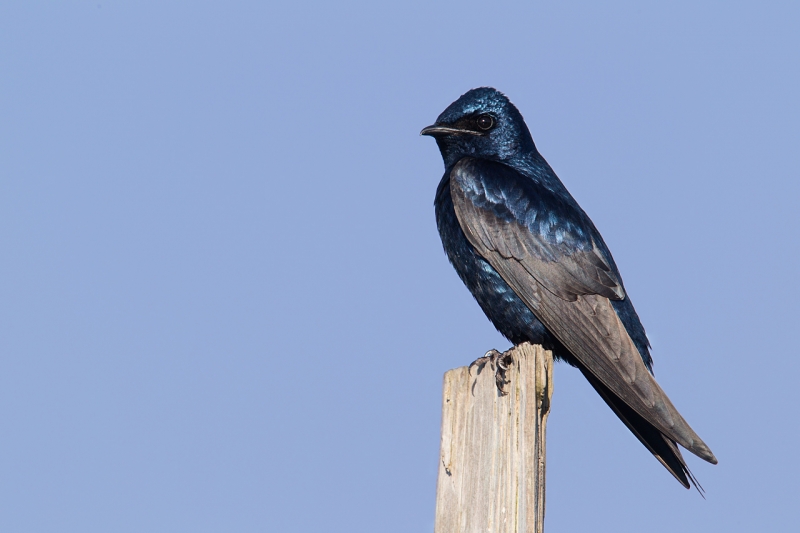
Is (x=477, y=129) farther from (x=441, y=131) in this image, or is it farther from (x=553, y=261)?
(x=553, y=261)

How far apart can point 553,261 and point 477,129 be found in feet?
4.99

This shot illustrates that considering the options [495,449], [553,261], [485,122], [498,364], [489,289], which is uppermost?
[485,122]

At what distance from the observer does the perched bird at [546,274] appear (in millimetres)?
5434

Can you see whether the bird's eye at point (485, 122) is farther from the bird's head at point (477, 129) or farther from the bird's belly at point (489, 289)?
the bird's belly at point (489, 289)

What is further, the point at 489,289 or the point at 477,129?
the point at 477,129

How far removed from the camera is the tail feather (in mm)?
4844

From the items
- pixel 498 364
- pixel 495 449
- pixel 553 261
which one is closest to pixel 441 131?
pixel 553 261

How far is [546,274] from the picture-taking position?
19.9ft

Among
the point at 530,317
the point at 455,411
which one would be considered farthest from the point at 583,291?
the point at 455,411

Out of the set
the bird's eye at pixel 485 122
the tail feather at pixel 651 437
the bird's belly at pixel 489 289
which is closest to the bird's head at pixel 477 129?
the bird's eye at pixel 485 122

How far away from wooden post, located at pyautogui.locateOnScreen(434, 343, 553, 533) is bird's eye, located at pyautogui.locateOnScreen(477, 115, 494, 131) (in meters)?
3.59

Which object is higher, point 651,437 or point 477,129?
point 477,129

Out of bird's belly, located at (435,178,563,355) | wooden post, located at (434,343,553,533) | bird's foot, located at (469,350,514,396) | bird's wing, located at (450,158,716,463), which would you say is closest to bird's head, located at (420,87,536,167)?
bird's wing, located at (450,158,716,463)

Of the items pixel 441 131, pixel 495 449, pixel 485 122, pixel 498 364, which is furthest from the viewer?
pixel 485 122
